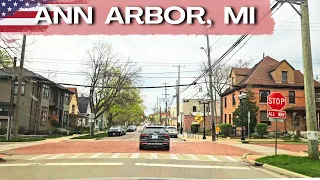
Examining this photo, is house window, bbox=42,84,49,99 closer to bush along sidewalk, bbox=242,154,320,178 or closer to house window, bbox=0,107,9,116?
house window, bbox=0,107,9,116

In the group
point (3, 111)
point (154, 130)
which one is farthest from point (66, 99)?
point (154, 130)

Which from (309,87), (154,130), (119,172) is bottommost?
(119,172)

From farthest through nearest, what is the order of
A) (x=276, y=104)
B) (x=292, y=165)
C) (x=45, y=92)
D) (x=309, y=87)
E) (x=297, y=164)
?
(x=45, y=92) → (x=276, y=104) → (x=309, y=87) → (x=297, y=164) → (x=292, y=165)

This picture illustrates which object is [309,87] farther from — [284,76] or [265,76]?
[284,76]

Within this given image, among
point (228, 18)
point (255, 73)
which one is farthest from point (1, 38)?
point (255, 73)

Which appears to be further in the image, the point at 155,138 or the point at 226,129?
the point at 226,129

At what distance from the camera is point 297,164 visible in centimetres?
1353

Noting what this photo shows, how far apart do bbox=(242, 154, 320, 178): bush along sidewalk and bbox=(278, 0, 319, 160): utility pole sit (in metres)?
0.68

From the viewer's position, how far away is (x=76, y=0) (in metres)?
12.8

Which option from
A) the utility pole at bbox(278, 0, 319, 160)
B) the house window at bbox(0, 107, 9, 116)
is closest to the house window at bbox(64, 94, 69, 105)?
the house window at bbox(0, 107, 9, 116)

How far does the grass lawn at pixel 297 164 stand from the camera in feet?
38.1

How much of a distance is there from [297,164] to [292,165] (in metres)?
0.36

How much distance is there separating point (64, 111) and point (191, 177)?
4920cm

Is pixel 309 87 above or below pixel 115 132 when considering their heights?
above
